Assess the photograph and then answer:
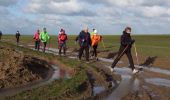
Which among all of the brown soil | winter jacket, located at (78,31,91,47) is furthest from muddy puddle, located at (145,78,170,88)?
winter jacket, located at (78,31,91,47)

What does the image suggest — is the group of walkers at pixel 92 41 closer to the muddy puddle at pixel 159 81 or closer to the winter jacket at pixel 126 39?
the winter jacket at pixel 126 39

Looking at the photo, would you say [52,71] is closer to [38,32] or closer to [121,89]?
[121,89]

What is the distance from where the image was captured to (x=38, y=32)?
125ft

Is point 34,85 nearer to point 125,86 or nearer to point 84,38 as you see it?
point 125,86

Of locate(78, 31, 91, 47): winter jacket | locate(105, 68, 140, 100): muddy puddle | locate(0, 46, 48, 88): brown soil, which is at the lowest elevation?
locate(105, 68, 140, 100): muddy puddle

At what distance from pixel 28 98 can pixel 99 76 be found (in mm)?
7114

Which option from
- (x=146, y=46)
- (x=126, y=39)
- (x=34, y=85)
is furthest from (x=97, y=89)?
(x=146, y=46)

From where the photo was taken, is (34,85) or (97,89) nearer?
(97,89)

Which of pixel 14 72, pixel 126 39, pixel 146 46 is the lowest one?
pixel 146 46

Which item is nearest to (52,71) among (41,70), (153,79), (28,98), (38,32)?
(41,70)

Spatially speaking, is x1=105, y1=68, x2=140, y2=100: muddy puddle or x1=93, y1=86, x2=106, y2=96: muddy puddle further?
x1=93, y1=86, x2=106, y2=96: muddy puddle

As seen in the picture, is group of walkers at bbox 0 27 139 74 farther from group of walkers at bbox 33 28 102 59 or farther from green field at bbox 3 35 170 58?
green field at bbox 3 35 170 58

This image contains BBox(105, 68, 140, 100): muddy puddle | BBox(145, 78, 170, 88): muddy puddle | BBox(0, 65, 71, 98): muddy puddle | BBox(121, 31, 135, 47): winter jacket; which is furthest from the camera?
BBox(121, 31, 135, 47): winter jacket

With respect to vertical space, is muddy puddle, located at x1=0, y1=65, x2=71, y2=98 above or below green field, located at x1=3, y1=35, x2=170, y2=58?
above
